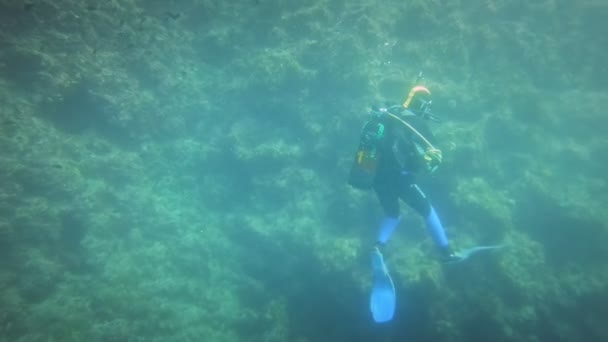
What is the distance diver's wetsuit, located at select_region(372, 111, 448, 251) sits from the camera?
5.72 m

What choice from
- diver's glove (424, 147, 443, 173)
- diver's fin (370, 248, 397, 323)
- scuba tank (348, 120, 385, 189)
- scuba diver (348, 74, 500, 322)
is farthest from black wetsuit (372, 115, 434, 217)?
diver's fin (370, 248, 397, 323)

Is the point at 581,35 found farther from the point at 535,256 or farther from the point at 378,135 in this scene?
the point at 378,135

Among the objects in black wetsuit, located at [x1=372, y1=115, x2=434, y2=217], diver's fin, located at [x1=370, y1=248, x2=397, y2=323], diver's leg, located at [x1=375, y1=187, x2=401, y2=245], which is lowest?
diver's fin, located at [x1=370, y1=248, x2=397, y2=323]

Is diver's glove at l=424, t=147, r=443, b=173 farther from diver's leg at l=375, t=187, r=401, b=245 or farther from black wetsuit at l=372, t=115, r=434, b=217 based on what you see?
diver's leg at l=375, t=187, r=401, b=245

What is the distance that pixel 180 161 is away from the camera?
1023 centimetres

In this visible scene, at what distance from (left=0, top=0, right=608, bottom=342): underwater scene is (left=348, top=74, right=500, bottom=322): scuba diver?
0.04 meters

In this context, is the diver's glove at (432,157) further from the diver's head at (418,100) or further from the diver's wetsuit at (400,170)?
the diver's head at (418,100)

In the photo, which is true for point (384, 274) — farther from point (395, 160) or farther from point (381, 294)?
point (395, 160)

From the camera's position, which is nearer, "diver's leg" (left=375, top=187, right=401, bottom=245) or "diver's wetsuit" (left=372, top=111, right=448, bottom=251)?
"diver's wetsuit" (left=372, top=111, right=448, bottom=251)

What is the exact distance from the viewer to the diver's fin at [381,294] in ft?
19.0

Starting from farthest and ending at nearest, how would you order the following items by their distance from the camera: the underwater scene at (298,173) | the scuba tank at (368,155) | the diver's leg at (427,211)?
the underwater scene at (298,173)
the diver's leg at (427,211)
the scuba tank at (368,155)

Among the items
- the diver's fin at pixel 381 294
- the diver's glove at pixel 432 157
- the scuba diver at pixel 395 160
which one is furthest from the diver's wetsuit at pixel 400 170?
the diver's fin at pixel 381 294

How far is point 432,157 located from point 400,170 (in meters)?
0.66

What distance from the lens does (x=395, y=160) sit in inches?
228
